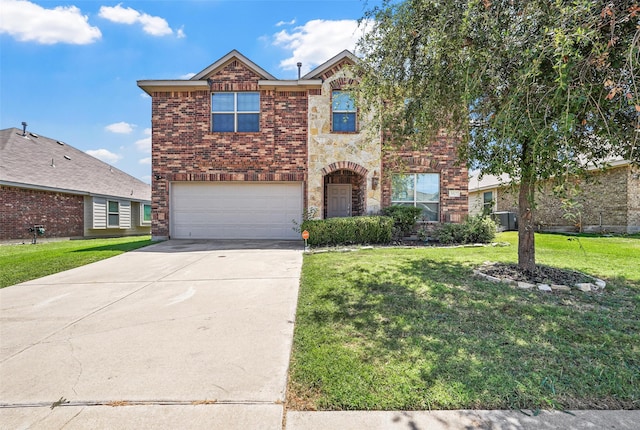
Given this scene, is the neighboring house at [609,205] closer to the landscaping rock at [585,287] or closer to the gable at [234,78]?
the landscaping rock at [585,287]

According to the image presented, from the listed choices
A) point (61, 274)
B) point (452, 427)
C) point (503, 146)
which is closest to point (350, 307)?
point (452, 427)

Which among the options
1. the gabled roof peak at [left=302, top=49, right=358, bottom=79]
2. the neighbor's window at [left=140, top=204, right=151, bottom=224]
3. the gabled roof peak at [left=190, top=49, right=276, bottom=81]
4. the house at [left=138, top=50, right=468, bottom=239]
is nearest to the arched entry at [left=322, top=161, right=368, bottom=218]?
the house at [left=138, top=50, right=468, bottom=239]

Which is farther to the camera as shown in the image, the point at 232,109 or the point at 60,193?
the point at 60,193

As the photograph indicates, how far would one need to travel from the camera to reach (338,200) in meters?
13.2

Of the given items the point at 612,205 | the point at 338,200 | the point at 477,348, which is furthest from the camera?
the point at 612,205

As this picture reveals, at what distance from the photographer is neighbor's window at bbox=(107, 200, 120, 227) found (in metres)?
17.6

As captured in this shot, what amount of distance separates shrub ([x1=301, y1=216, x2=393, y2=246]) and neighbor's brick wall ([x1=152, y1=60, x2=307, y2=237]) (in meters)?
2.60

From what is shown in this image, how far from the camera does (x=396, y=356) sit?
2.73 meters

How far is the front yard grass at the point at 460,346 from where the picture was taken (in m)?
2.22

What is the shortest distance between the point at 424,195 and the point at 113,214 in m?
17.5

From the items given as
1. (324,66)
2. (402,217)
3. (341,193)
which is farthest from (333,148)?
(402,217)

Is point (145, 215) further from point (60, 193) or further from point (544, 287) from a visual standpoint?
point (544, 287)

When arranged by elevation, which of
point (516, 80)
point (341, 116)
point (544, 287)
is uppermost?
point (341, 116)

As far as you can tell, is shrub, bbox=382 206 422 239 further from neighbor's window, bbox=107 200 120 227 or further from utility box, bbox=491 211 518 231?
neighbor's window, bbox=107 200 120 227
